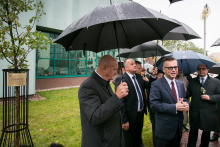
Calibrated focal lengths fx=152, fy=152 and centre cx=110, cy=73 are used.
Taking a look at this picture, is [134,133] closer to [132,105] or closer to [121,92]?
[132,105]

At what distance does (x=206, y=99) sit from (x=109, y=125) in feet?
7.92

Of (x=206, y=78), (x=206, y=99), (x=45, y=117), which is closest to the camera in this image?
(x=206, y=99)

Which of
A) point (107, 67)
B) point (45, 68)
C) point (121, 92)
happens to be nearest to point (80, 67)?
point (45, 68)

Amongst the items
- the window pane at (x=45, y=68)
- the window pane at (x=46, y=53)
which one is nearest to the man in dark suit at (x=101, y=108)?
the window pane at (x=45, y=68)

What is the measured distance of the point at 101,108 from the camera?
1.59 meters

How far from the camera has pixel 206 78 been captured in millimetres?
3393

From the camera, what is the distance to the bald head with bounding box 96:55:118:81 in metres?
1.87

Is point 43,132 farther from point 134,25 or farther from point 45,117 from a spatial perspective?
point 134,25

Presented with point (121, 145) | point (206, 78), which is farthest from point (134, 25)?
point (206, 78)

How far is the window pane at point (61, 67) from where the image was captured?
12711 mm

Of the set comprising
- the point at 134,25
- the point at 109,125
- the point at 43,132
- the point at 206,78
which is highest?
the point at 134,25

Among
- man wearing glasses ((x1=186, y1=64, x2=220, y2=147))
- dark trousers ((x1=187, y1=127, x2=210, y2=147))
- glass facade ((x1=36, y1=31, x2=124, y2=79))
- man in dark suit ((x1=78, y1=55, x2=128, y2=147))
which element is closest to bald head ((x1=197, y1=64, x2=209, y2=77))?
man wearing glasses ((x1=186, y1=64, x2=220, y2=147))

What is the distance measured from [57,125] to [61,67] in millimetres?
8537

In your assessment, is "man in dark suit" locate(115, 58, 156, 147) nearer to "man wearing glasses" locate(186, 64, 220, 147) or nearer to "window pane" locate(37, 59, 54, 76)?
"man wearing glasses" locate(186, 64, 220, 147)
